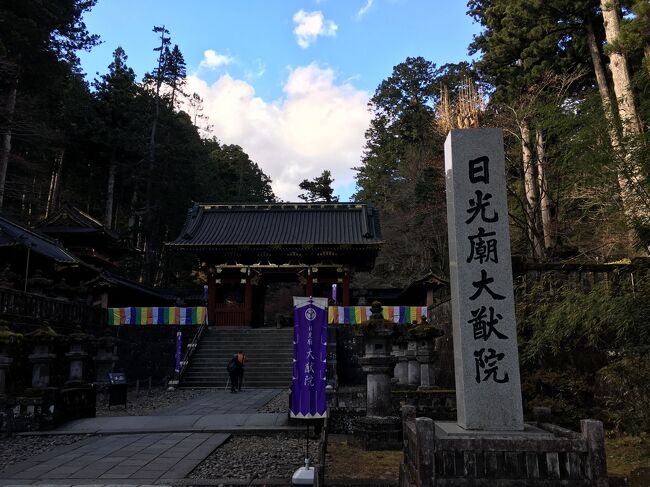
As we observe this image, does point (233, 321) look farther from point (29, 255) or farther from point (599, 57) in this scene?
point (599, 57)

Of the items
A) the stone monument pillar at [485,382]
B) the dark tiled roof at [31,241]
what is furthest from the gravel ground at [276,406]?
the dark tiled roof at [31,241]

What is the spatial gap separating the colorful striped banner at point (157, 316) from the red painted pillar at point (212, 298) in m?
1.46

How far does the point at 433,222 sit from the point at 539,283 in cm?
1900

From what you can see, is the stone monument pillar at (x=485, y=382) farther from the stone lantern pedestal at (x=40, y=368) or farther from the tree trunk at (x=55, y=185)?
the tree trunk at (x=55, y=185)

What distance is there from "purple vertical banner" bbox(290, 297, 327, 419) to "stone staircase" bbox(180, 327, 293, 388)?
941cm

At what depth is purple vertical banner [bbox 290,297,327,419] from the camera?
24.3 ft

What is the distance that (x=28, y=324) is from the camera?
14.2m

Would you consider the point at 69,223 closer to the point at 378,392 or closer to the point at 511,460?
the point at 378,392

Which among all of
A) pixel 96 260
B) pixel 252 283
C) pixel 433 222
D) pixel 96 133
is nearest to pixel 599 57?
pixel 433 222

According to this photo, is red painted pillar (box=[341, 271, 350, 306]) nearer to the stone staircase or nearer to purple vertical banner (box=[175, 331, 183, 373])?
the stone staircase

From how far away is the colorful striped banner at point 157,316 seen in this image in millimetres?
19984

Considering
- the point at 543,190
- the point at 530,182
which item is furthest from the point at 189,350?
the point at 530,182

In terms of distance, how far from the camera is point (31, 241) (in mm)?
17219

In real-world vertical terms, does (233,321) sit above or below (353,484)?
above
